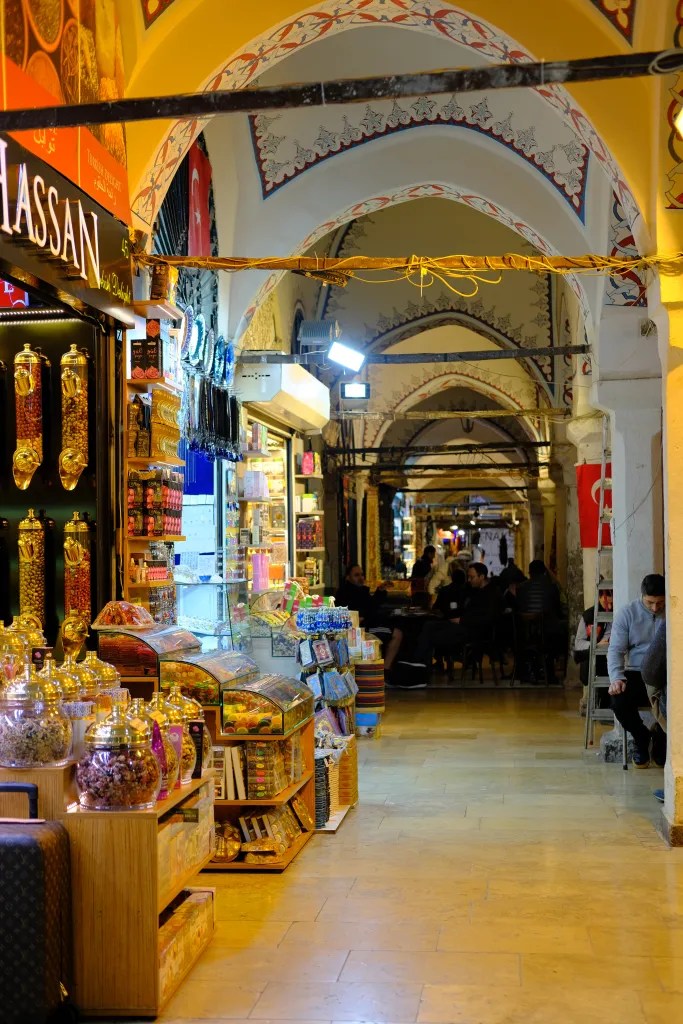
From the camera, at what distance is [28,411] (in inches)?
245

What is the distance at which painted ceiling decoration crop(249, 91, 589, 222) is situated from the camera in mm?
8414

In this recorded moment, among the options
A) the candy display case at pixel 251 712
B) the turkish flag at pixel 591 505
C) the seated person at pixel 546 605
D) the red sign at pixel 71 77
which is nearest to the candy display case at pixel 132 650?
the candy display case at pixel 251 712

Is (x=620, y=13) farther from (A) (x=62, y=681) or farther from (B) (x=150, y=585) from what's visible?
(A) (x=62, y=681)

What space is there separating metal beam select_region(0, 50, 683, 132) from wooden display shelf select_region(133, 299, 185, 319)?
2026 mm

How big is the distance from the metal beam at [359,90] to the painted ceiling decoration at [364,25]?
218cm

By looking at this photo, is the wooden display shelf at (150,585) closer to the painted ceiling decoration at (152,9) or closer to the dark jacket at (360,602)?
the painted ceiling decoration at (152,9)

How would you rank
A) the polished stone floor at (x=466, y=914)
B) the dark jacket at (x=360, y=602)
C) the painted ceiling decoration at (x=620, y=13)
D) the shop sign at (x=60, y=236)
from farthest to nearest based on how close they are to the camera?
the dark jacket at (x=360, y=602) → the painted ceiling decoration at (x=620, y=13) → the shop sign at (x=60, y=236) → the polished stone floor at (x=466, y=914)

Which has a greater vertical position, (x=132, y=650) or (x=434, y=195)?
(x=434, y=195)

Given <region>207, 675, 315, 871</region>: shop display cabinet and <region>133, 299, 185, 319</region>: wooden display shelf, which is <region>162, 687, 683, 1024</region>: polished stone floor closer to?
<region>207, 675, 315, 871</region>: shop display cabinet

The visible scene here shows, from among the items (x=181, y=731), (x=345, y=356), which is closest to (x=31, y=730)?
(x=181, y=731)

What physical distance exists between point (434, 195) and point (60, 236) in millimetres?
5382

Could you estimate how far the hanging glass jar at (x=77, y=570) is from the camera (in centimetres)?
615

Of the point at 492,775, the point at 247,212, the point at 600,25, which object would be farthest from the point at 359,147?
the point at 492,775

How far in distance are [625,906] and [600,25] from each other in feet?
14.5
